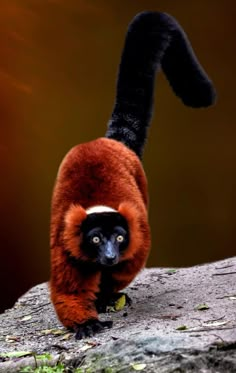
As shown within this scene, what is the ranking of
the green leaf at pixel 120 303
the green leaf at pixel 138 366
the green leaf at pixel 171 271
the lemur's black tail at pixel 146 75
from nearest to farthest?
1. the green leaf at pixel 138 366
2. the green leaf at pixel 120 303
3. the lemur's black tail at pixel 146 75
4. the green leaf at pixel 171 271

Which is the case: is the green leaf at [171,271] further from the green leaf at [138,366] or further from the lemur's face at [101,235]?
the green leaf at [138,366]

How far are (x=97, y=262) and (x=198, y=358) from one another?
0.99m

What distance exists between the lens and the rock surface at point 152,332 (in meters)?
3.57

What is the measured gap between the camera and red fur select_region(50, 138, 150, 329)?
4320mm

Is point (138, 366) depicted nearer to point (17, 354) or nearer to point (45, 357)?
point (45, 357)

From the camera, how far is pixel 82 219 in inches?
167

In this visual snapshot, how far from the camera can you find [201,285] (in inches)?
214

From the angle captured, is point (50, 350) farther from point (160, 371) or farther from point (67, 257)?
point (160, 371)

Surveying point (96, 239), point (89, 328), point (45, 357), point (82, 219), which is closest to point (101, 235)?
point (96, 239)

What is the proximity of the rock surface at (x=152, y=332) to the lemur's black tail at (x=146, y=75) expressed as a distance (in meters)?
1.08

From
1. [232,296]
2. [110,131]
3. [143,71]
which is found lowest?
[232,296]

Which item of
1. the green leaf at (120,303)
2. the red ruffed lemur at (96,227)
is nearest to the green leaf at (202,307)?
the red ruffed lemur at (96,227)

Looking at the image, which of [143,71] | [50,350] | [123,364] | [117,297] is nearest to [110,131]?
[143,71]

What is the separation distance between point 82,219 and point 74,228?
7cm
